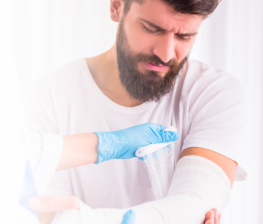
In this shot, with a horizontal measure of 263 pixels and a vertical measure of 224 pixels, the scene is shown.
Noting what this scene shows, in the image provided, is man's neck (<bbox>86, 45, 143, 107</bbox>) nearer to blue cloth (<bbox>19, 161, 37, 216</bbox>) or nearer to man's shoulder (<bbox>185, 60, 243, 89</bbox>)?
man's shoulder (<bbox>185, 60, 243, 89</bbox>)

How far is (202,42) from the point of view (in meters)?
1.88

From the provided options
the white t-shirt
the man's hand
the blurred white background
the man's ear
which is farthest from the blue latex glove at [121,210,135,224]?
the blurred white background

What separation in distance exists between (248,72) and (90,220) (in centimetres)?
158

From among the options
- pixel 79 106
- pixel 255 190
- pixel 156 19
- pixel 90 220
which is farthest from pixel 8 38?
pixel 255 190

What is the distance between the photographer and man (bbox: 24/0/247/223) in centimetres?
100

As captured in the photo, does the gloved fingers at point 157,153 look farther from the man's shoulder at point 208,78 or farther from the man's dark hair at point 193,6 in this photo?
the man's dark hair at point 193,6

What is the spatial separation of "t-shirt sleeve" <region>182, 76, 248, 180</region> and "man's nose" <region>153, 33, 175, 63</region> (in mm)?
238

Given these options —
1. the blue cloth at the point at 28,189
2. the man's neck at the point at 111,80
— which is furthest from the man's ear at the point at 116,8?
the blue cloth at the point at 28,189

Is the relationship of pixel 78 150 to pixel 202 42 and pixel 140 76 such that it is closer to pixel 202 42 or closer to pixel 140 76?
pixel 140 76

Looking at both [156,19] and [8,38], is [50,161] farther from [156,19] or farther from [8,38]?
[8,38]

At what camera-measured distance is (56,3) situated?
204cm

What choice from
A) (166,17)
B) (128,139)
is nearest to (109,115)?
(128,139)

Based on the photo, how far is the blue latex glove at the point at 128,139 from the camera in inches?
36.0

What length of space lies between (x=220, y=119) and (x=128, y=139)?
38 centimetres
